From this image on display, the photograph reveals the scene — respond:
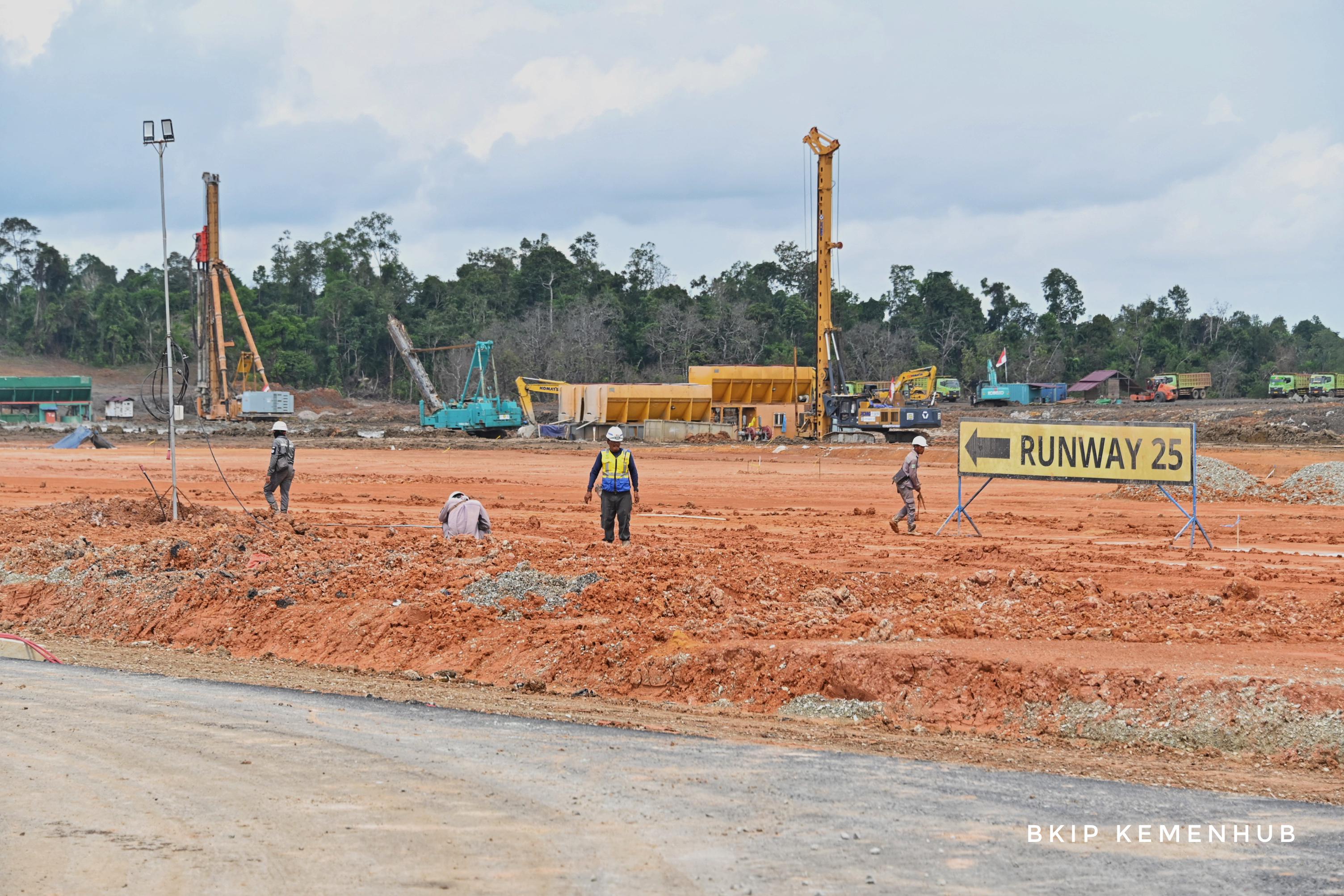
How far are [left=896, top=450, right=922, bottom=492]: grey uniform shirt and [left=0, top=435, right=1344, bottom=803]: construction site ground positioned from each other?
0.91 meters

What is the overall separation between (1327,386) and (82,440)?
63.4m

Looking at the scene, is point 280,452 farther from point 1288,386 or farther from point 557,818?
point 1288,386

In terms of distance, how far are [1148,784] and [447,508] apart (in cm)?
1009

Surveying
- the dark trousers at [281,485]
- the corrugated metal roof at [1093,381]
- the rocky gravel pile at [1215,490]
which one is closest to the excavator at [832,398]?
the rocky gravel pile at [1215,490]

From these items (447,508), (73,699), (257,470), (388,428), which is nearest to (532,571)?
(447,508)

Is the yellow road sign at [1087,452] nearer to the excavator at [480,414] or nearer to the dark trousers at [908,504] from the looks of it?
the dark trousers at [908,504]

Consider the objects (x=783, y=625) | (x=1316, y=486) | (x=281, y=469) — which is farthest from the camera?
(x=1316, y=486)

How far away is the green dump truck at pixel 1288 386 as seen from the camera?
71625 millimetres

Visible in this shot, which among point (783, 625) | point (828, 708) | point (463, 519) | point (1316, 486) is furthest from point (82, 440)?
point (828, 708)

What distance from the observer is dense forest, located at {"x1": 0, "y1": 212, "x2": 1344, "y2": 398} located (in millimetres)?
80938

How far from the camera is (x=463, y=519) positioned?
1531cm

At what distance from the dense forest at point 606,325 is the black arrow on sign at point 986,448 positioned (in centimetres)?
5562

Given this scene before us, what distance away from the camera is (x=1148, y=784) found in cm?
715

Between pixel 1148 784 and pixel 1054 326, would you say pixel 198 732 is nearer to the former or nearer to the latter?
pixel 1148 784
